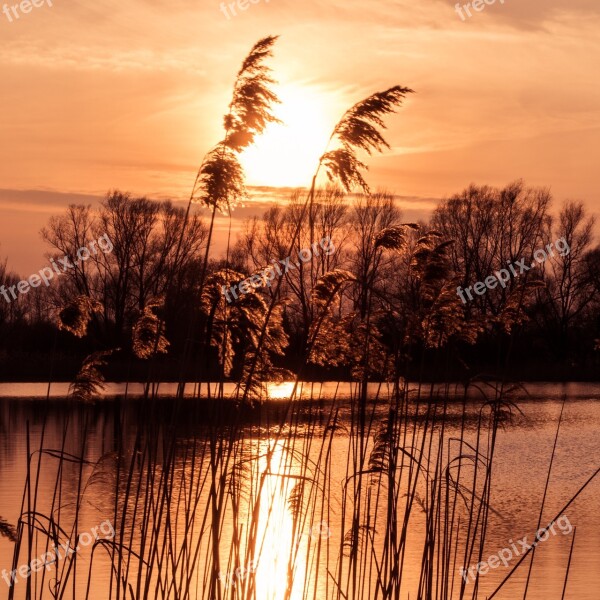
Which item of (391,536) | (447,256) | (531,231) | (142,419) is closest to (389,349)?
(447,256)

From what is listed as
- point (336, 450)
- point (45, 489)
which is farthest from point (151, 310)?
point (336, 450)

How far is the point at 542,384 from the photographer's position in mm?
42562

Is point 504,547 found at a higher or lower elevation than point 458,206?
lower

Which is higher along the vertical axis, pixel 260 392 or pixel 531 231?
pixel 531 231

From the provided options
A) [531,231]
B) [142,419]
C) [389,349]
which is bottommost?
[142,419]

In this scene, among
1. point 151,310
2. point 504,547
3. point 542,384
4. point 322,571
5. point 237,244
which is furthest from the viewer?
point 237,244

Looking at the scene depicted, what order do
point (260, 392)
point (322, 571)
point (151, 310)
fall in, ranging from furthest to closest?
point (322, 571) → point (151, 310) → point (260, 392)

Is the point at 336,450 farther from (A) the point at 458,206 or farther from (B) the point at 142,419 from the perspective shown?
(A) the point at 458,206

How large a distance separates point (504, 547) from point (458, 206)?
43.3 m

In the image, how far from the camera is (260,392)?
4.14 m

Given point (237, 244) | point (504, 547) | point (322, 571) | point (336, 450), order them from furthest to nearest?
point (237, 244), point (336, 450), point (504, 547), point (322, 571)

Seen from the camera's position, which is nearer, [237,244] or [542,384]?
[542,384]

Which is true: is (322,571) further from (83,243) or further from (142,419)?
(83,243)

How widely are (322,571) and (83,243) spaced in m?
44.2
